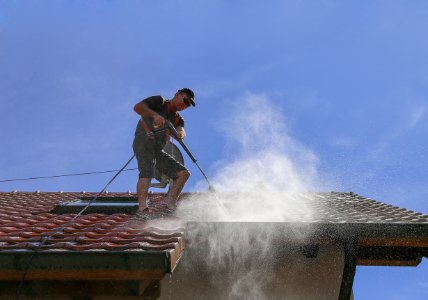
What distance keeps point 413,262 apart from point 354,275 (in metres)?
1.35

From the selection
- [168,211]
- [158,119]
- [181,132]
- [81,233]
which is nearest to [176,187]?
[168,211]

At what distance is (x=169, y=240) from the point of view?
11.5 feet

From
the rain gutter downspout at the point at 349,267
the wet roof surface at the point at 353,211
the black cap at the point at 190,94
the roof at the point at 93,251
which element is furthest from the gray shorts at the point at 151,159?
the rain gutter downspout at the point at 349,267

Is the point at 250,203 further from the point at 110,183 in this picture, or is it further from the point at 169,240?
the point at 169,240

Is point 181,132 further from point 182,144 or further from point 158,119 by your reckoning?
point 158,119

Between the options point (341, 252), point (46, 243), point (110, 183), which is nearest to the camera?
point (46, 243)

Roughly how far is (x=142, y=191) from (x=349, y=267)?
238 centimetres

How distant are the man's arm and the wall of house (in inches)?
59.9

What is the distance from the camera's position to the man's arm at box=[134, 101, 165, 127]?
505cm

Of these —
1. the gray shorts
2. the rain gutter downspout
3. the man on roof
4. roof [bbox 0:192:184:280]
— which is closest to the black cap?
the man on roof

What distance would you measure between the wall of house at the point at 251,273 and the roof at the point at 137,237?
0.40m

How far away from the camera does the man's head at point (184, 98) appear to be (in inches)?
210

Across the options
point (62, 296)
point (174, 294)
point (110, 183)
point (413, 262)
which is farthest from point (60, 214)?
point (413, 262)

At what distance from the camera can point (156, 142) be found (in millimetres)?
5355
